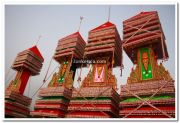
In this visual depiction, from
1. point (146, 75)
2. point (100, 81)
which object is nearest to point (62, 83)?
point (100, 81)

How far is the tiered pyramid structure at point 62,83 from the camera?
24156 mm

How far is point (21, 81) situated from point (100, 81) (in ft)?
45.7

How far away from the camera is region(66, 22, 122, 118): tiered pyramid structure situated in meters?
21.2

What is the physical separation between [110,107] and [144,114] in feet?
11.8

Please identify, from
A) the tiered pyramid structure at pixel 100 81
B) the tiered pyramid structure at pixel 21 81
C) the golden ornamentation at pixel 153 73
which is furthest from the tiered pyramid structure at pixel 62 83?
the golden ornamentation at pixel 153 73

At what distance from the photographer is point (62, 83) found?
26.8 metres

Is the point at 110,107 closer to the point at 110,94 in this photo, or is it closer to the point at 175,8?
the point at 110,94

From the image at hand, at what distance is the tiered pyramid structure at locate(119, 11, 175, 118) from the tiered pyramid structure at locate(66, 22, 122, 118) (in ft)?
4.62

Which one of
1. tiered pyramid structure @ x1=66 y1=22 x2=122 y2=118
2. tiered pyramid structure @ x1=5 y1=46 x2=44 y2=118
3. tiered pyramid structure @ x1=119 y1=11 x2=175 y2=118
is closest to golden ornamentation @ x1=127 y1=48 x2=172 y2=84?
tiered pyramid structure @ x1=119 y1=11 x2=175 y2=118

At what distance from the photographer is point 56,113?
76.8ft

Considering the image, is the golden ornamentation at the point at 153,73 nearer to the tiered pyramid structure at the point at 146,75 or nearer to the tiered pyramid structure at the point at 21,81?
the tiered pyramid structure at the point at 146,75

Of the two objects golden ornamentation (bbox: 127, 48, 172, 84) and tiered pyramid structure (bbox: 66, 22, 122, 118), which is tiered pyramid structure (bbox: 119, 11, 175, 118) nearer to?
golden ornamentation (bbox: 127, 48, 172, 84)

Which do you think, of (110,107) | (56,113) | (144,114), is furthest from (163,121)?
(56,113)

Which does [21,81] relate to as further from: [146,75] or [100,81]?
[146,75]
